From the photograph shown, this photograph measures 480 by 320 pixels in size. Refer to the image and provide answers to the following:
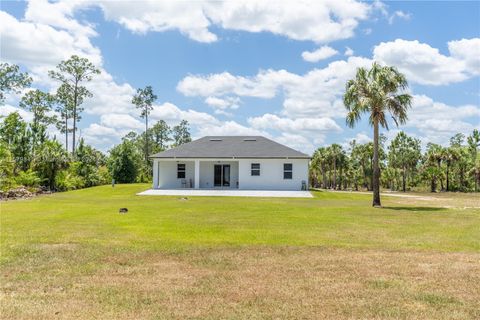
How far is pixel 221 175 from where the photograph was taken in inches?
1379

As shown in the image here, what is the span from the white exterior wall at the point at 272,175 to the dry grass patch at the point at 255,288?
23882mm

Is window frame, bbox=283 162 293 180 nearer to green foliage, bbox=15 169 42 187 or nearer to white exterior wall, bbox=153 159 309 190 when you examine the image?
white exterior wall, bbox=153 159 309 190

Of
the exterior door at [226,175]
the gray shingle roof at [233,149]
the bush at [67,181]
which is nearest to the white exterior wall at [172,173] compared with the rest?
the gray shingle roof at [233,149]

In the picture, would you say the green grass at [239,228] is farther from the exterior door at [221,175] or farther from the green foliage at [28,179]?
the exterior door at [221,175]

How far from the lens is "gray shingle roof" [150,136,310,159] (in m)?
33.2

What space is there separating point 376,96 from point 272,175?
13.3m

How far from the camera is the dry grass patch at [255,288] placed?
5.51m

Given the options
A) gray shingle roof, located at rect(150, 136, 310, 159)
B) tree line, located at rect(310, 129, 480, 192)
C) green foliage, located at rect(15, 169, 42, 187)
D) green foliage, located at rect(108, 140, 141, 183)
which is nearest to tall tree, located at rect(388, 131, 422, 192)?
tree line, located at rect(310, 129, 480, 192)

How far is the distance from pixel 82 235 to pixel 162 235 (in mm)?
1999

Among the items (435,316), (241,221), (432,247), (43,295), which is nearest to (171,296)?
(43,295)

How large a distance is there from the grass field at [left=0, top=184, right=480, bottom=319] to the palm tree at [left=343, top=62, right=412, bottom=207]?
8951 millimetres

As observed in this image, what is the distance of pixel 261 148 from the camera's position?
34750mm

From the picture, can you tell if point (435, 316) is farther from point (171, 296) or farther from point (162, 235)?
point (162, 235)

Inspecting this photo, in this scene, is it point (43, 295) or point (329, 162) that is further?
point (329, 162)
